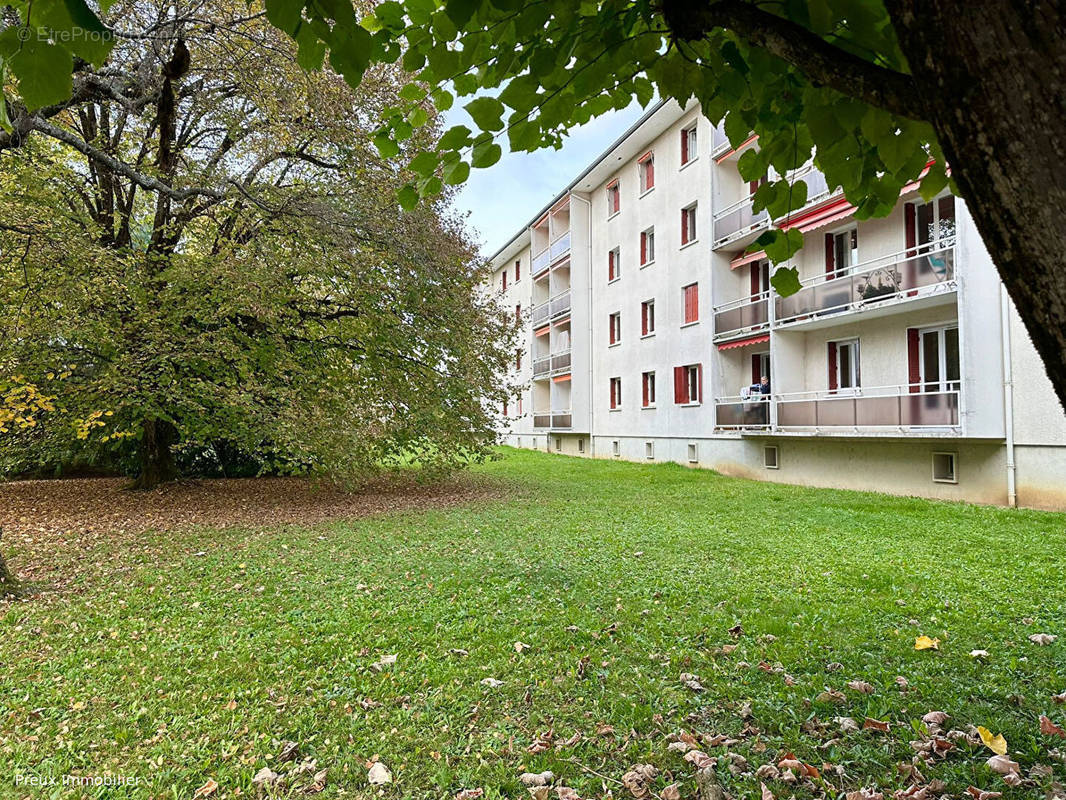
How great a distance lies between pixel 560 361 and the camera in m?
30.1

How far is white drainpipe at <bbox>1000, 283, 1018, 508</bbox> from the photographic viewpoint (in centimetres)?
1148

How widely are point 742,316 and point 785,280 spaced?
16263 millimetres

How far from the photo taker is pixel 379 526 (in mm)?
10258

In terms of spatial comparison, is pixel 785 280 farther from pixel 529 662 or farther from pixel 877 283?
pixel 877 283

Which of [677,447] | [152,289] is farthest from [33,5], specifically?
[677,447]

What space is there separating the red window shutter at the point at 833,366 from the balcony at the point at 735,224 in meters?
3.81

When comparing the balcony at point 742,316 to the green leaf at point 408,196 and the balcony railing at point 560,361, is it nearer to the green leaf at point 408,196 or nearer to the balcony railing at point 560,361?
the balcony railing at point 560,361

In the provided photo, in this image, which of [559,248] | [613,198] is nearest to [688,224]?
[613,198]

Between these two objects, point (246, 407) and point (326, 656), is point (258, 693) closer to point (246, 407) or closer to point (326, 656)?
point (326, 656)

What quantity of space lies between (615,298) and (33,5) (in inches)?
975

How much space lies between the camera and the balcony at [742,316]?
1722 centimetres

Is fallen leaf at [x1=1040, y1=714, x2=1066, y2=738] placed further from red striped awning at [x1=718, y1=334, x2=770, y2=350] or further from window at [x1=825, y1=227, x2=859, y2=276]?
red striped awning at [x1=718, y1=334, x2=770, y2=350]

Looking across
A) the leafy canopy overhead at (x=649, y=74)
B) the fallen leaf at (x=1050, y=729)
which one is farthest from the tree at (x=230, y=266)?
the fallen leaf at (x=1050, y=729)

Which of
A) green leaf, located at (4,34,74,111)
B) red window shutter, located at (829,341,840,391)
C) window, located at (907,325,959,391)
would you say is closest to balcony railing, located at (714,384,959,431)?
window, located at (907,325,959,391)
